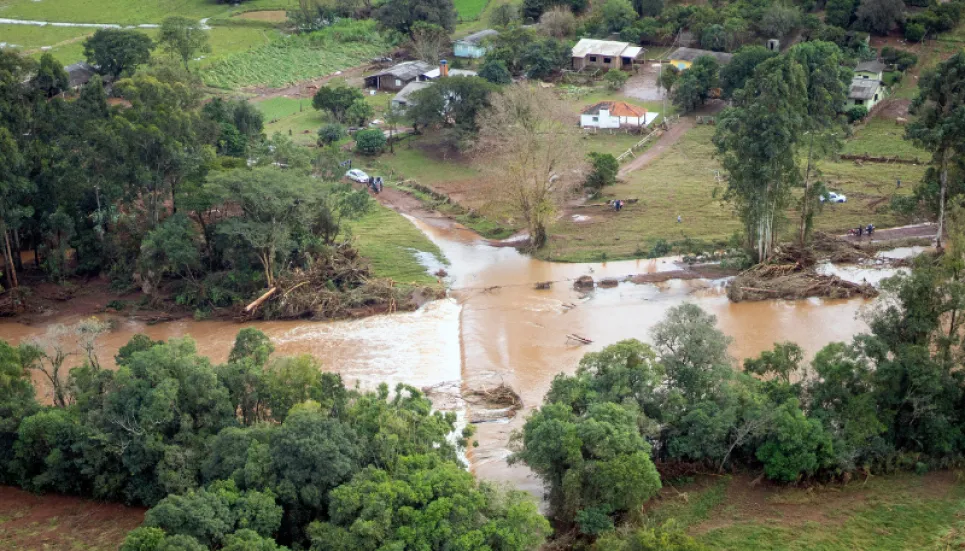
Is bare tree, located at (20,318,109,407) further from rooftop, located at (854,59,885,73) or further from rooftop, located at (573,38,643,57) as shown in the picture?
rooftop, located at (854,59,885,73)

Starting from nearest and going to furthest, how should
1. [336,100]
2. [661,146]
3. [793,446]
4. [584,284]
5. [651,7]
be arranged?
[793,446] < [584,284] < [661,146] < [336,100] < [651,7]

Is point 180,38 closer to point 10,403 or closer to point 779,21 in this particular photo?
point 779,21

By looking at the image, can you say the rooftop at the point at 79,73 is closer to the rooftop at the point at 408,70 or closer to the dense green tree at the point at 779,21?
the rooftop at the point at 408,70

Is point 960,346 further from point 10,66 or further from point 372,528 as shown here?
point 10,66

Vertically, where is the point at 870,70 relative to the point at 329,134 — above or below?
above

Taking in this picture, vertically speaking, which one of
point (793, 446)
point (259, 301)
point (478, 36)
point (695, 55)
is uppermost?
point (478, 36)

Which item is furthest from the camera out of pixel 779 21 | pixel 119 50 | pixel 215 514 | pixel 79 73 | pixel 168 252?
pixel 779 21

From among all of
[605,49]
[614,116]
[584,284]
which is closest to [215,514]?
[584,284]
